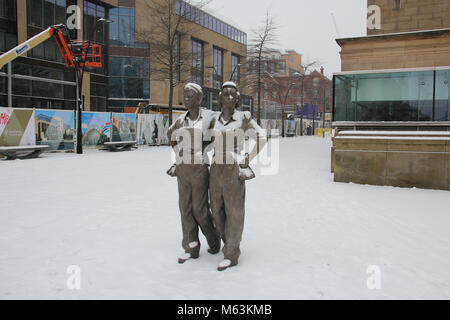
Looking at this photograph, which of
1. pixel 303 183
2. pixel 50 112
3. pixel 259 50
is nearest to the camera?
pixel 303 183

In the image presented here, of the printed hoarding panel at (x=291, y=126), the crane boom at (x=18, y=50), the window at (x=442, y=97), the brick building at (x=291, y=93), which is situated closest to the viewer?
the window at (x=442, y=97)

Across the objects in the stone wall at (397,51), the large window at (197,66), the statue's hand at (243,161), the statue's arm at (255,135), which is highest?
the large window at (197,66)

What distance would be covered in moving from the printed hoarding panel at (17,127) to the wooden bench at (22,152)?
44 centimetres

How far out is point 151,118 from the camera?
2703 centimetres

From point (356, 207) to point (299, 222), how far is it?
176cm

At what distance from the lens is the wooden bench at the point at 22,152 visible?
15.8 m

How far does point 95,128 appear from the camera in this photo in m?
21.8

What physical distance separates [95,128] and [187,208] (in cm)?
1885

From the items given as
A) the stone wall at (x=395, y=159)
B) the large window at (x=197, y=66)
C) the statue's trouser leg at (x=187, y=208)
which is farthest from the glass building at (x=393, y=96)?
the large window at (x=197, y=66)

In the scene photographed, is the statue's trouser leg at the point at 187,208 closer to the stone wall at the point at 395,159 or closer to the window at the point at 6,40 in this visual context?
the stone wall at the point at 395,159

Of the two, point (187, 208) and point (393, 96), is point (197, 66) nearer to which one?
point (393, 96)

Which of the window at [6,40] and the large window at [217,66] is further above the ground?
the large window at [217,66]
